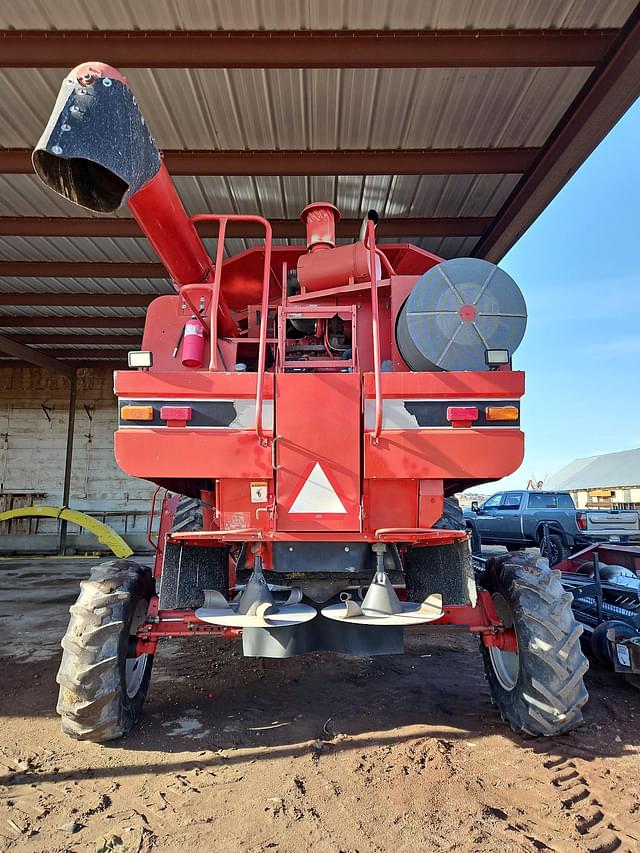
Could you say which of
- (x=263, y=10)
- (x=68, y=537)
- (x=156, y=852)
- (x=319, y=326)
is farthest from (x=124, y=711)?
(x=68, y=537)

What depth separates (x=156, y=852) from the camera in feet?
7.75

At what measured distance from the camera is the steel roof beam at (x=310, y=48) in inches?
188

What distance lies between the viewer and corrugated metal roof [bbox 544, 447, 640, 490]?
115 ft

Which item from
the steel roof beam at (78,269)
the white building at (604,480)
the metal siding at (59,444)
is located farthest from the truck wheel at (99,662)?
the white building at (604,480)

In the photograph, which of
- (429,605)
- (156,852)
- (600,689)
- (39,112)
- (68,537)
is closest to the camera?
(156,852)

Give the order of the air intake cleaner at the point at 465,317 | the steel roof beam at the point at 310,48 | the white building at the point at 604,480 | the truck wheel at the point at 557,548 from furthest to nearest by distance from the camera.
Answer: the white building at the point at 604,480
the truck wheel at the point at 557,548
the steel roof beam at the point at 310,48
the air intake cleaner at the point at 465,317

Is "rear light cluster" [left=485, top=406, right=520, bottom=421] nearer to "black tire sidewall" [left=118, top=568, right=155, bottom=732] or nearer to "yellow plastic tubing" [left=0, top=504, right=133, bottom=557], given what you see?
"black tire sidewall" [left=118, top=568, right=155, bottom=732]

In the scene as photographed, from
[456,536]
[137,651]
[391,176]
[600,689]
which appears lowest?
[600,689]

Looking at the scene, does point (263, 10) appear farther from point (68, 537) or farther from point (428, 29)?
point (68, 537)

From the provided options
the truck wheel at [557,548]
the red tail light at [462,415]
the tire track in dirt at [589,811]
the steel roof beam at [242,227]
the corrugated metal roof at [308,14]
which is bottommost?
the tire track in dirt at [589,811]

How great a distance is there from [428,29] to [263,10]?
55.9 inches

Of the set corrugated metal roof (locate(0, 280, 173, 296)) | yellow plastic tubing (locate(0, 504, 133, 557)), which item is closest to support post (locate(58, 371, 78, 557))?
yellow plastic tubing (locate(0, 504, 133, 557))

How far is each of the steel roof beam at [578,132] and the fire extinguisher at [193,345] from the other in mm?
4167

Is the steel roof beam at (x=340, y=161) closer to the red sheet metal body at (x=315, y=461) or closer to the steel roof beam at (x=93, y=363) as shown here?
the red sheet metal body at (x=315, y=461)
